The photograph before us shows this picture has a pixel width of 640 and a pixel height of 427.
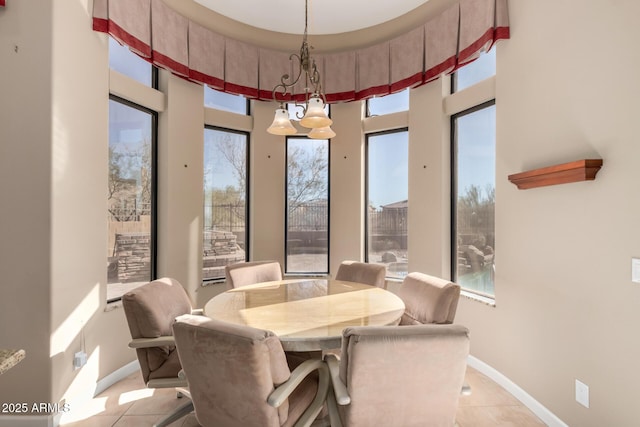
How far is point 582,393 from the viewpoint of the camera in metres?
1.96

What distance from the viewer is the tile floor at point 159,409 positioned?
2250 millimetres

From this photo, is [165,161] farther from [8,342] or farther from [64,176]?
[8,342]

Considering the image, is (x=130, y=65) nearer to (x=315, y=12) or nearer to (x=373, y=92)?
(x=315, y=12)

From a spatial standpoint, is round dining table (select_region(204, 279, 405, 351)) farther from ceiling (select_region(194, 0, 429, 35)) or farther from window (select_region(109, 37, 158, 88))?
ceiling (select_region(194, 0, 429, 35))

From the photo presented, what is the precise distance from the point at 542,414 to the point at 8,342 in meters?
3.49

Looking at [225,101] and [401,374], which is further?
[225,101]

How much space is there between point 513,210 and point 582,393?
124 centimetres

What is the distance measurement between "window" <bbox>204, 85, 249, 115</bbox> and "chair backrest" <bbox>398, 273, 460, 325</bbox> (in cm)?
285

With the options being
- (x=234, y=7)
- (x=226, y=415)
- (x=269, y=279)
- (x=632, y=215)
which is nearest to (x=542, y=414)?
(x=632, y=215)

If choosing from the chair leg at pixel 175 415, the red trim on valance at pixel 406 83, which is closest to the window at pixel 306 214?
the red trim on valance at pixel 406 83

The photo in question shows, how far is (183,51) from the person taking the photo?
335 centimetres

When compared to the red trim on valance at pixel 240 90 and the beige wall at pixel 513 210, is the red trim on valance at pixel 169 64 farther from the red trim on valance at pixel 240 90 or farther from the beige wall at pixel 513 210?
the red trim on valance at pixel 240 90

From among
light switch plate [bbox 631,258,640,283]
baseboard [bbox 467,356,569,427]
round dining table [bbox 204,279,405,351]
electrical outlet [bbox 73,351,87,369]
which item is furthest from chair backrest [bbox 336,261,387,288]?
electrical outlet [bbox 73,351,87,369]

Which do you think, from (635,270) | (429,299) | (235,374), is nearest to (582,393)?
(635,270)
